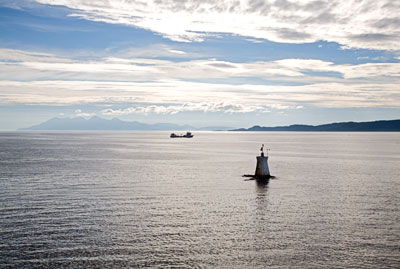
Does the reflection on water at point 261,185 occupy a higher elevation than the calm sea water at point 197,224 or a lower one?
lower

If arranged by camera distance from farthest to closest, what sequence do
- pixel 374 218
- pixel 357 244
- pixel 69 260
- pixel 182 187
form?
pixel 182 187 < pixel 374 218 < pixel 357 244 < pixel 69 260

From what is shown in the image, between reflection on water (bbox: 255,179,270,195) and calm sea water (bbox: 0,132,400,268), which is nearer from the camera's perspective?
calm sea water (bbox: 0,132,400,268)

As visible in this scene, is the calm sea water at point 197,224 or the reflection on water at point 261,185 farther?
the reflection on water at point 261,185

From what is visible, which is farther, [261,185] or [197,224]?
[261,185]

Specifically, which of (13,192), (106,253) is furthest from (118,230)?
(13,192)

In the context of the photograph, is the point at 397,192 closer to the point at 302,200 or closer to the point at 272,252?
the point at 302,200

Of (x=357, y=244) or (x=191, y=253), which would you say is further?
(x=357, y=244)

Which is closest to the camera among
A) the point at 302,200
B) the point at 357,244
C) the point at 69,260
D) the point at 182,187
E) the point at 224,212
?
the point at 69,260

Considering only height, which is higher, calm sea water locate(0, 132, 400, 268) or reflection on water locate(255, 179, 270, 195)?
calm sea water locate(0, 132, 400, 268)

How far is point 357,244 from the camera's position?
31812 mm

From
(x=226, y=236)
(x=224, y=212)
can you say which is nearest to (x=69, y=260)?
(x=226, y=236)

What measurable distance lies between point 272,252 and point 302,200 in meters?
22.5

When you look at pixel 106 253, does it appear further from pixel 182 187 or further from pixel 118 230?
pixel 182 187

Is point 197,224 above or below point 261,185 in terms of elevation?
above
